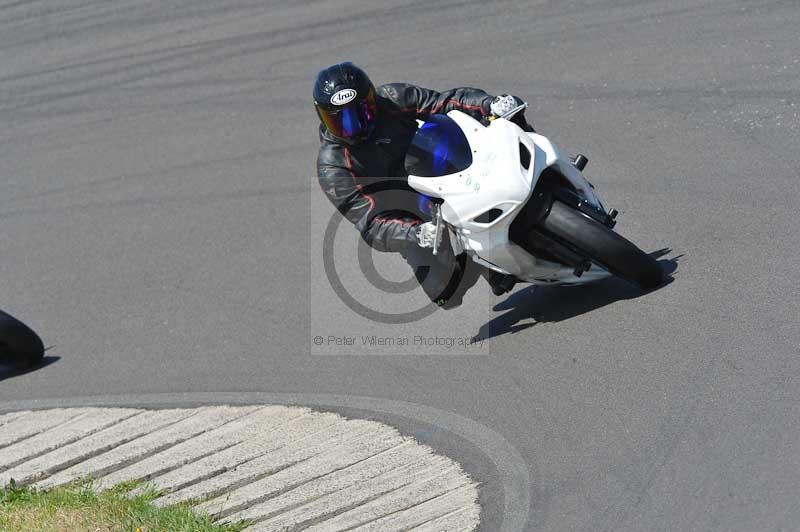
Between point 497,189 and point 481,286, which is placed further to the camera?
point 481,286

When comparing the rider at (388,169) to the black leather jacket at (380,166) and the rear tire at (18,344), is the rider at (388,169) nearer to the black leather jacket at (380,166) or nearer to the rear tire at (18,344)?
the black leather jacket at (380,166)

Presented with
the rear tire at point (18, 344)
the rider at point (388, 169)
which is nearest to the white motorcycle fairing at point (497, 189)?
the rider at point (388, 169)

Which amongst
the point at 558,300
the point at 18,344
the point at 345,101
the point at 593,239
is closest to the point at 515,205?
the point at 593,239

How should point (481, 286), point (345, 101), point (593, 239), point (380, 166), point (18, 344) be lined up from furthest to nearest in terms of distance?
point (18, 344), point (481, 286), point (380, 166), point (345, 101), point (593, 239)

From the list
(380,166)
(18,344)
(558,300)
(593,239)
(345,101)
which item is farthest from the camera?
(18,344)

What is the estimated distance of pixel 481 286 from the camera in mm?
7957

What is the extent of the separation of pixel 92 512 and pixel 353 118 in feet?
9.52

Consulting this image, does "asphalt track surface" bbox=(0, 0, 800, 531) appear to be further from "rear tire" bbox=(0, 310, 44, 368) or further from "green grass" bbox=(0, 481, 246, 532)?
"green grass" bbox=(0, 481, 246, 532)

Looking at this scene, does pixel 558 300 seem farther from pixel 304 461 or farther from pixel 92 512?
pixel 92 512

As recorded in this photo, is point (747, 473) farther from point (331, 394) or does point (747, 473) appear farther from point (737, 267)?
point (331, 394)

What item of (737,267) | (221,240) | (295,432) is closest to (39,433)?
(295,432)

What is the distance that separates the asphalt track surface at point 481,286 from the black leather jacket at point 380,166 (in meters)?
0.90

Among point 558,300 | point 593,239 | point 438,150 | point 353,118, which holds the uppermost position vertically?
point 353,118

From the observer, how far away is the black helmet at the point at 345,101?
7.08 metres
